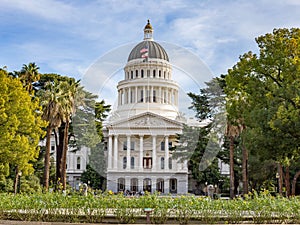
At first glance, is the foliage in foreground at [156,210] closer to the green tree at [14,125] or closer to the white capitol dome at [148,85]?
the green tree at [14,125]

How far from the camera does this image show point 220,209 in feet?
50.7

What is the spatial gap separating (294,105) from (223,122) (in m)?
25.2

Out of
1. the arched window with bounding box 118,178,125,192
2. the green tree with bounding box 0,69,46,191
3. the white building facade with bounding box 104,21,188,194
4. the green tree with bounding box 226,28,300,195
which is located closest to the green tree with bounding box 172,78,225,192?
the white building facade with bounding box 104,21,188,194

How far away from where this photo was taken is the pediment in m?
70.3

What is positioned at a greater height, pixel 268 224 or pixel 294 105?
pixel 294 105

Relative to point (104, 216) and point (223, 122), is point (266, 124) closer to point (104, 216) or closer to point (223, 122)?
point (104, 216)

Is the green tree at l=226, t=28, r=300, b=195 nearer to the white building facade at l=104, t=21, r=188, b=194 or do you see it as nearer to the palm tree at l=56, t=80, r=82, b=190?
the palm tree at l=56, t=80, r=82, b=190

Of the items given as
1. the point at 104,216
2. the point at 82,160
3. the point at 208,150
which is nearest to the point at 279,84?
the point at 104,216

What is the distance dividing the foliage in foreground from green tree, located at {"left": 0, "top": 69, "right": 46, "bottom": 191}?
39.5 feet

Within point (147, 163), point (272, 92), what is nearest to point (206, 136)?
point (147, 163)

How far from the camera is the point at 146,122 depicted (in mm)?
70500

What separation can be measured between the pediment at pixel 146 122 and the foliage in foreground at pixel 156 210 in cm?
5441

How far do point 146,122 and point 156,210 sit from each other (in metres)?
55.3

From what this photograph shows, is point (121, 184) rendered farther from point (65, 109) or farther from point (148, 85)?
point (65, 109)
